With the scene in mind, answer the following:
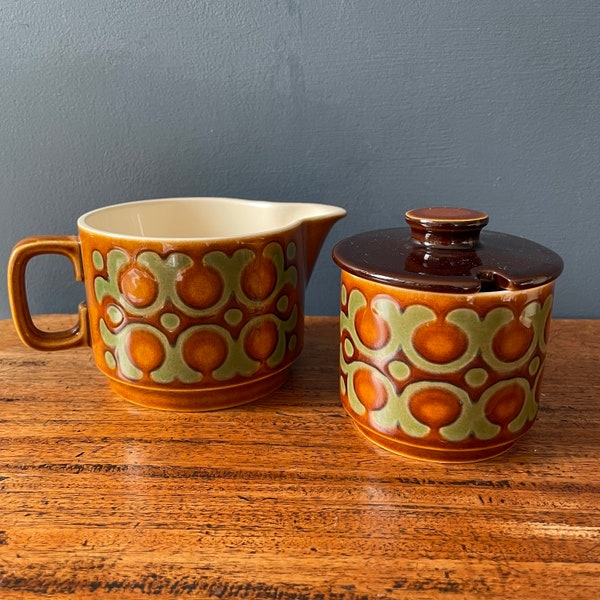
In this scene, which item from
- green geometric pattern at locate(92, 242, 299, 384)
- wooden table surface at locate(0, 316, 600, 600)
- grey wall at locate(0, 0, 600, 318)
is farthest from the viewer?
grey wall at locate(0, 0, 600, 318)

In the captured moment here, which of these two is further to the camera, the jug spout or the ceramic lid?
the jug spout

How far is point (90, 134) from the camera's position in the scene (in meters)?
0.67

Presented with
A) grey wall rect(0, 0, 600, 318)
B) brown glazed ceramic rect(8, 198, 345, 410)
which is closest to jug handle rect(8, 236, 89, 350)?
brown glazed ceramic rect(8, 198, 345, 410)

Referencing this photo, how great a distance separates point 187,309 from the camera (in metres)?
0.46

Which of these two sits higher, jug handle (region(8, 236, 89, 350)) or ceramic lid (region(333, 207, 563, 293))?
ceramic lid (region(333, 207, 563, 293))

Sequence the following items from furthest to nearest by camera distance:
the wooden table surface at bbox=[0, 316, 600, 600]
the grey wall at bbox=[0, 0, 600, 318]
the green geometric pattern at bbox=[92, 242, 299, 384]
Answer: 1. the grey wall at bbox=[0, 0, 600, 318]
2. the green geometric pattern at bbox=[92, 242, 299, 384]
3. the wooden table surface at bbox=[0, 316, 600, 600]

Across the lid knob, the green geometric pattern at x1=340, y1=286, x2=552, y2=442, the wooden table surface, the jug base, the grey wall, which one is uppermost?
the grey wall

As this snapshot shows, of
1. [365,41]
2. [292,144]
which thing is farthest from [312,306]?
[365,41]

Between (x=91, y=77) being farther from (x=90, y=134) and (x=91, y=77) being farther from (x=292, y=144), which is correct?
(x=292, y=144)

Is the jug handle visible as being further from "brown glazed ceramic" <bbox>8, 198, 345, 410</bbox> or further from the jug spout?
the jug spout

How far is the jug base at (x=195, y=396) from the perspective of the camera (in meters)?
0.49

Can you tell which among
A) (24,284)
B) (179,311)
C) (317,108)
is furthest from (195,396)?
(317,108)

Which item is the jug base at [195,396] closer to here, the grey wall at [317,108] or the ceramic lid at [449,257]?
the ceramic lid at [449,257]

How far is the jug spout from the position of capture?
0.53 m
